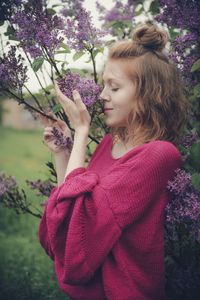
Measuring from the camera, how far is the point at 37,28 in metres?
1.99

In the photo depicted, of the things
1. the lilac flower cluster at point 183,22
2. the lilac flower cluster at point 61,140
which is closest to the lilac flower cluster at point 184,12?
the lilac flower cluster at point 183,22

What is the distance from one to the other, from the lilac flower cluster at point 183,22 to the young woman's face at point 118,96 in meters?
0.34

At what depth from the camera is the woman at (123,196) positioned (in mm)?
1801

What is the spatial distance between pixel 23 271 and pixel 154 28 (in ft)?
9.26

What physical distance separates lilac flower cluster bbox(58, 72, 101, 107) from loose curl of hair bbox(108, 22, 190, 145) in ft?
0.66

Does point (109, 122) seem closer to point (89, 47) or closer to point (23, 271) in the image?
point (89, 47)

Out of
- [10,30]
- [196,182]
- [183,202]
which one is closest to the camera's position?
[196,182]

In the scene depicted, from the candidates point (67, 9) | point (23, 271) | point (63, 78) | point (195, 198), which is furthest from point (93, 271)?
point (23, 271)

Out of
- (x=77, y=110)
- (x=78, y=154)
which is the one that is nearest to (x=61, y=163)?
(x=78, y=154)

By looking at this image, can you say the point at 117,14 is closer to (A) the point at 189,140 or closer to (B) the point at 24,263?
(A) the point at 189,140

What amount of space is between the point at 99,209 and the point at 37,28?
92 centimetres

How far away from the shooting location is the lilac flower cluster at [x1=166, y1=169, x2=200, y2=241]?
182 cm

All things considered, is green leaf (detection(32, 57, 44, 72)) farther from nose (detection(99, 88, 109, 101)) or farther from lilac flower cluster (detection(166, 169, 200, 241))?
lilac flower cluster (detection(166, 169, 200, 241))

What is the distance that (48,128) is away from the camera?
2254mm
